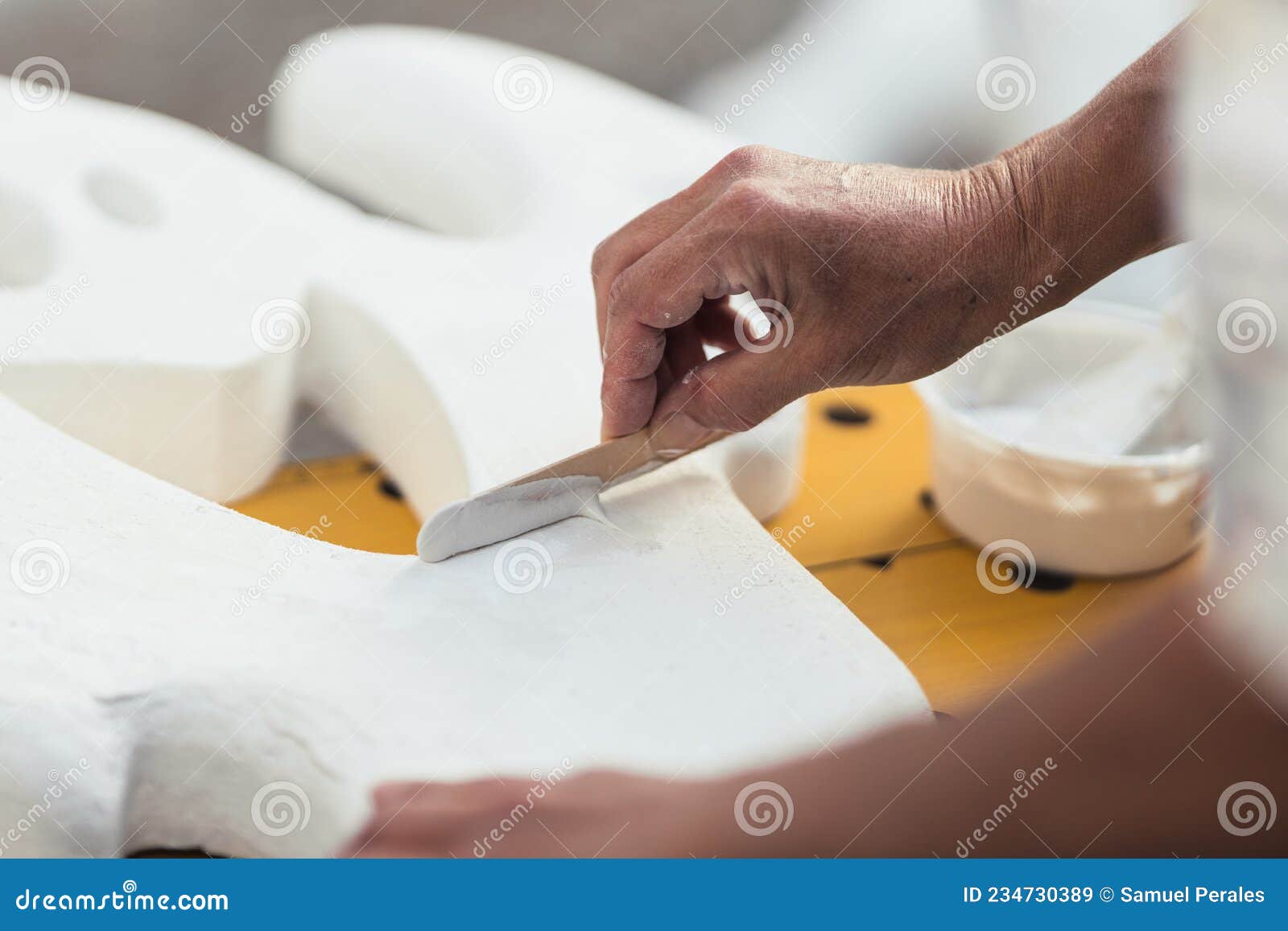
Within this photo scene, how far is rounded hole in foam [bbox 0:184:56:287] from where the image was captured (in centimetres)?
113

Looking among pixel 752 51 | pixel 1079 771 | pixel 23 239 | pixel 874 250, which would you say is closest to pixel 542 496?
pixel 874 250

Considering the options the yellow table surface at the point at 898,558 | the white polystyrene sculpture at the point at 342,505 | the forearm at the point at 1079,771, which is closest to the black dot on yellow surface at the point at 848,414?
the yellow table surface at the point at 898,558

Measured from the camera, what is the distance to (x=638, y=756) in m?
0.73

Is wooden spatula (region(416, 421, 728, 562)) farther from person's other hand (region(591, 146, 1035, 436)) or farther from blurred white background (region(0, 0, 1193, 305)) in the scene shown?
blurred white background (region(0, 0, 1193, 305))

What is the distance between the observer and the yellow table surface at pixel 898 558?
963mm

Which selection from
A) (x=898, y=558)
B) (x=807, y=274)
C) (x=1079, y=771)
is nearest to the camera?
(x=1079, y=771)

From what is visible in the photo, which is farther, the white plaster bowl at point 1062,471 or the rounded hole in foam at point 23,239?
the rounded hole in foam at point 23,239

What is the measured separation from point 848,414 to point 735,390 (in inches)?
17.8

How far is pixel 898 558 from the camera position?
1.06 m

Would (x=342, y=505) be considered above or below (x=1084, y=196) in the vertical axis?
below

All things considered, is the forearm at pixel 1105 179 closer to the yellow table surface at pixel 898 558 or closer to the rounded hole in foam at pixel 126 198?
the yellow table surface at pixel 898 558

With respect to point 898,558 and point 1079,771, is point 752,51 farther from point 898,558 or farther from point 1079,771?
point 1079,771

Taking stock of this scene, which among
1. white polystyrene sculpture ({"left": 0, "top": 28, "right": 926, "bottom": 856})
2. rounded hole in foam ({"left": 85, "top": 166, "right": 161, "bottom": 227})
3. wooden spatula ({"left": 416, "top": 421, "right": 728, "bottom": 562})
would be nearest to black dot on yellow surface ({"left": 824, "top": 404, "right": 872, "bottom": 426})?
white polystyrene sculpture ({"left": 0, "top": 28, "right": 926, "bottom": 856})

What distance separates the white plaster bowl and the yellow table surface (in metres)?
0.03
